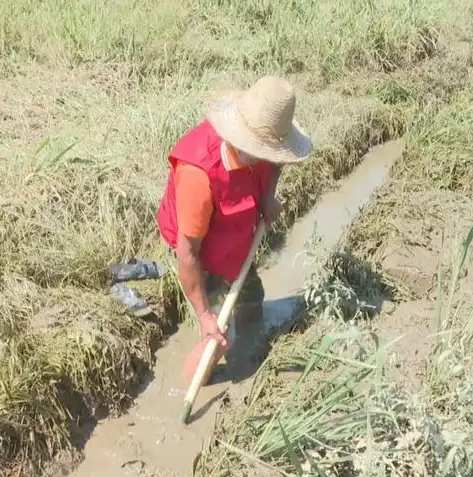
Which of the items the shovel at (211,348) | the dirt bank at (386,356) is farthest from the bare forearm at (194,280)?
the dirt bank at (386,356)

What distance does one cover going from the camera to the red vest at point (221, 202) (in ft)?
9.36

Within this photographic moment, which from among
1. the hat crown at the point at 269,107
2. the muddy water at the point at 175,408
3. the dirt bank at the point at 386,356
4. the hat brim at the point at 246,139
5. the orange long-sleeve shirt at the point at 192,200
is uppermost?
the hat crown at the point at 269,107

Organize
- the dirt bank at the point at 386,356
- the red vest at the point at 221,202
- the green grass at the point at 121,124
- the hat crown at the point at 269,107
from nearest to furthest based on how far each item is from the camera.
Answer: the dirt bank at the point at 386,356 < the hat crown at the point at 269,107 < the red vest at the point at 221,202 < the green grass at the point at 121,124

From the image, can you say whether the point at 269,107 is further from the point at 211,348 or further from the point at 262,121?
the point at 211,348

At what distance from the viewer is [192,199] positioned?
9.17 ft

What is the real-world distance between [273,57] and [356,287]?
2.67 meters

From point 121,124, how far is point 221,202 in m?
1.91

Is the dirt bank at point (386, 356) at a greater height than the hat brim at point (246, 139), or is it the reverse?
the hat brim at point (246, 139)

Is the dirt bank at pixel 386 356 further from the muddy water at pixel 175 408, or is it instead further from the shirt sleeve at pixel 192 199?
the shirt sleeve at pixel 192 199

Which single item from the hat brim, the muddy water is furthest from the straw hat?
the muddy water

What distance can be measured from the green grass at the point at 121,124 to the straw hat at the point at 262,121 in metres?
0.95

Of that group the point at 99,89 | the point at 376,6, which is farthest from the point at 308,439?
the point at 376,6

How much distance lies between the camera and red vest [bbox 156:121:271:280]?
2.85 meters

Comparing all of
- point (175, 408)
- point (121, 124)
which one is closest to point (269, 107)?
point (175, 408)
